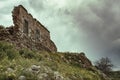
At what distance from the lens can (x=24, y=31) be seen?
39.7 metres

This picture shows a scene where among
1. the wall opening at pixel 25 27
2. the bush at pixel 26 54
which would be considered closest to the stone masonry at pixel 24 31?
the wall opening at pixel 25 27

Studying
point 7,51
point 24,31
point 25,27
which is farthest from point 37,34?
point 7,51

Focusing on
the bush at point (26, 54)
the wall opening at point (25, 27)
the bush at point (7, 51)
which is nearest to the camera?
the bush at point (7, 51)

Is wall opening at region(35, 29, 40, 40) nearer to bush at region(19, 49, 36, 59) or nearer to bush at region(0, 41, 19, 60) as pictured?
bush at region(19, 49, 36, 59)

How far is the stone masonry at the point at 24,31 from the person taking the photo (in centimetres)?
3500

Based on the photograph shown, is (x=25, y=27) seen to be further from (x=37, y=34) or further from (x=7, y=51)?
(x=7, y=51)

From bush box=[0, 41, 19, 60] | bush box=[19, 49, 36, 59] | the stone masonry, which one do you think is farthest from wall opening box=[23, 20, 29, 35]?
bush box=[0, 41, 19, 60]

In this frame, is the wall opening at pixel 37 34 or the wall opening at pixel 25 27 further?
the wall opening at pixel 37 34

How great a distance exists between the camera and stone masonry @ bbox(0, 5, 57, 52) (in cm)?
3500

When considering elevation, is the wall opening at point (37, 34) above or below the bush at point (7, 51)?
above

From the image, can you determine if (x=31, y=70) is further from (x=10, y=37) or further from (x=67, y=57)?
(x=67, y=57)

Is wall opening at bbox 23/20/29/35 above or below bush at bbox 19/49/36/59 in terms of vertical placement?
above

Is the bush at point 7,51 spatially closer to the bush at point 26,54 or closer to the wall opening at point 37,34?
the bush at point 26,54

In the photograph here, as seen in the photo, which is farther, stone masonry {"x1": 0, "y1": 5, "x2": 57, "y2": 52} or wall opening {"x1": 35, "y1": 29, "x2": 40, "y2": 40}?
wall opening {"x1": 35, "y1": 29, "x2": 40, "y2": 40}
